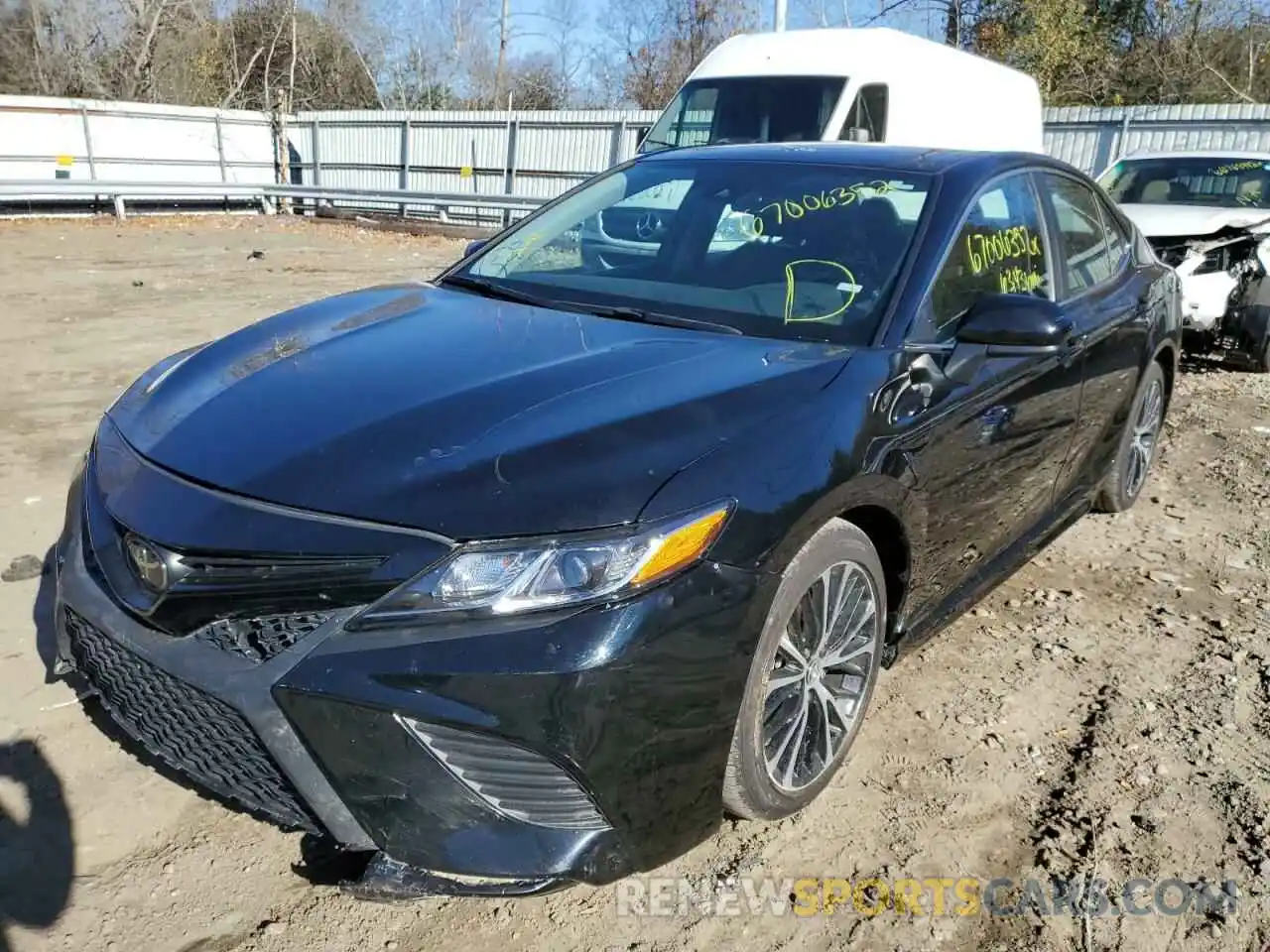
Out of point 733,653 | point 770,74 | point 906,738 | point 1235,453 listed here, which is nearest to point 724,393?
point 733,653

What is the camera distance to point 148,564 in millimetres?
2045

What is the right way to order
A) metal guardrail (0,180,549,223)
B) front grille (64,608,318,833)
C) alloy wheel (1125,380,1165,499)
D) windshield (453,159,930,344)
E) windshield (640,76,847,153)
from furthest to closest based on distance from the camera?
metal guardrail (0,180,549,223)
windshield (640,76,847,153)
alloy wheel (1125,380,1165,499)
windshield (453,159,930,344)
front grille (64,608,318,833)

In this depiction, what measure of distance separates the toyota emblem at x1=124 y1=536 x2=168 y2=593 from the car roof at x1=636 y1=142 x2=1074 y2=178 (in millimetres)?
2333

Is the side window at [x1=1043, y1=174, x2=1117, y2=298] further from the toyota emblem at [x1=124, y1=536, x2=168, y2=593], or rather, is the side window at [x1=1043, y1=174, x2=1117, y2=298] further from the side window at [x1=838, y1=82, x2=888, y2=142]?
the side window at [x1=838, y1=82, x2=888, y2=142]

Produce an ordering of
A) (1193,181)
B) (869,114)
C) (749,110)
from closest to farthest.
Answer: (1193,181) → (869,114) → (749,110)

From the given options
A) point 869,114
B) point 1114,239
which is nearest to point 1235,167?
point 869,114

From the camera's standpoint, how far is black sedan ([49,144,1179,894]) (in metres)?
1.88

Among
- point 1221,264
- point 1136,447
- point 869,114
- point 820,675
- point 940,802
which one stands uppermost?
point 869,114

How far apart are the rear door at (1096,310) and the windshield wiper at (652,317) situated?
141cm

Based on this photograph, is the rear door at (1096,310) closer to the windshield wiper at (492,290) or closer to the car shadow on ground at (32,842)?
the windshield wiper at (492,290)

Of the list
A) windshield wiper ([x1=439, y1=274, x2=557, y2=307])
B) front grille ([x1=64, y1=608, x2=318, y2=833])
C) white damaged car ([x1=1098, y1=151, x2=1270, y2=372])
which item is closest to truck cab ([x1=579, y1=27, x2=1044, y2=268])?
white damaged car ([x1=1098, y1=151, x2=1270, y2=372])

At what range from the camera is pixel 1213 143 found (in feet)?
50.5

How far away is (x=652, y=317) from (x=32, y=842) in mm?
2028

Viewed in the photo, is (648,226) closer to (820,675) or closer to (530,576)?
(820,675)
